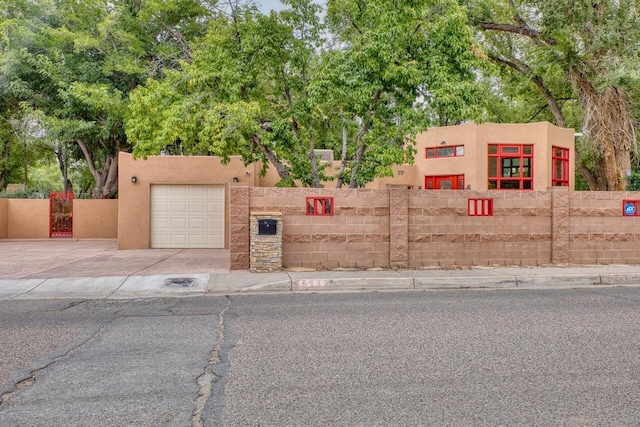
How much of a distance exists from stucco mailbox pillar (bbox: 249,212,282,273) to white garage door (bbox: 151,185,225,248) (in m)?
7.76

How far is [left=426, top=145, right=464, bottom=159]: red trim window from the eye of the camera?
22.4 m

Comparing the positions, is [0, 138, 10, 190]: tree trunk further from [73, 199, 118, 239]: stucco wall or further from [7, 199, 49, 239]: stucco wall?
[73, 199, 118, 239]: stucco wall

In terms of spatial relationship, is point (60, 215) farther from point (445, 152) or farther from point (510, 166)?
point (510, 166)

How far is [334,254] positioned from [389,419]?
314 inches

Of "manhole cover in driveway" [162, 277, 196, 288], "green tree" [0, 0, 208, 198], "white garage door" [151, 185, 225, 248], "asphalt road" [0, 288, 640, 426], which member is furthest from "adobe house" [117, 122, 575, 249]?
"asphalt road" [0, 288, 640, 426]

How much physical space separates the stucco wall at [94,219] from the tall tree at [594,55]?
1904 centimetres

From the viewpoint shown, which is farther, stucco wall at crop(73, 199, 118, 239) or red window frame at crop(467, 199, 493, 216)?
stucco wall at crop(73, 199, 118, 239)

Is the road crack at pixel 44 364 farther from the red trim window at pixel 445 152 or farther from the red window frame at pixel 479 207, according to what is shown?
the red trim window at pixel 445 152

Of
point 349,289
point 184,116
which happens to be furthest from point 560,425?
point 184,116

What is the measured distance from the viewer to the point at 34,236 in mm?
23547

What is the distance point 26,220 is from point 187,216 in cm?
1096

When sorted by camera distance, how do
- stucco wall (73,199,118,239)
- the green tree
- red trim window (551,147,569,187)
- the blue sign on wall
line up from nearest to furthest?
1. the blue sign on wall
2. the green tree
3. red trim window (551,147,569,187)
4. stucco wall (73,199,118,239)

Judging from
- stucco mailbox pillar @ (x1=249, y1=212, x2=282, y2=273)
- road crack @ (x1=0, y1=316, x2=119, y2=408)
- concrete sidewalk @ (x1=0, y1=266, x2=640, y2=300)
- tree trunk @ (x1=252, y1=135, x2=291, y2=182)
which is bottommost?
road crack @ (x1=0, y1=316, x2=119, y2=408)

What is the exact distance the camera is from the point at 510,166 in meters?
21.8
